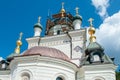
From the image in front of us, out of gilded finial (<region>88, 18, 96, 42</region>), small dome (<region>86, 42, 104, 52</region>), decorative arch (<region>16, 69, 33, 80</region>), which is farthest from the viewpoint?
gilded finial (<region>88, 18, 96, 42</region>)

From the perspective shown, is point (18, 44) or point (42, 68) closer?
point (42, 68)

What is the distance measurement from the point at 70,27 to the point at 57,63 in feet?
36.5

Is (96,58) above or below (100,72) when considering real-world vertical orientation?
above

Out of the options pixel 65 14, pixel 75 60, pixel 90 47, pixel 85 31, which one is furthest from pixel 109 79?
pixel 65 14

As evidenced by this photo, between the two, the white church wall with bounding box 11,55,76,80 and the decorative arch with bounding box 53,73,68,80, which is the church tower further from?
the decorative arch with bounding box 53,73,68,80

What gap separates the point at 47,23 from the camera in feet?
102

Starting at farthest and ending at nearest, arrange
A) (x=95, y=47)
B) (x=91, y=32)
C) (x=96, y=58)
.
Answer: (x=91, y=32) < (x=95, y=47) < (x=96, y=58)

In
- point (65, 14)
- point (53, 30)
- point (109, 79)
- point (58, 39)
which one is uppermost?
point (65, 14)

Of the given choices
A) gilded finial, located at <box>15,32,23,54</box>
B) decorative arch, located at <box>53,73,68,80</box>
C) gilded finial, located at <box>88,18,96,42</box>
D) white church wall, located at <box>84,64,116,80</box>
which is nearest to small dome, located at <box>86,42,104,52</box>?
white church wall, located at <box>84,64,116,80</box>

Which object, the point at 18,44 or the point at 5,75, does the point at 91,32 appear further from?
the point at 5,75

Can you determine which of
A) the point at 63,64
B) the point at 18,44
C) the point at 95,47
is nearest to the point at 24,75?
the point at 63,64

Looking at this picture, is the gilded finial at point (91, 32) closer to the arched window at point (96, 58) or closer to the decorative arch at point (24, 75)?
the arched window at point (96, 58)

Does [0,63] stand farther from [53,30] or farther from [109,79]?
[109,79]

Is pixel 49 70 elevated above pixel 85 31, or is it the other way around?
pixel 85 31
